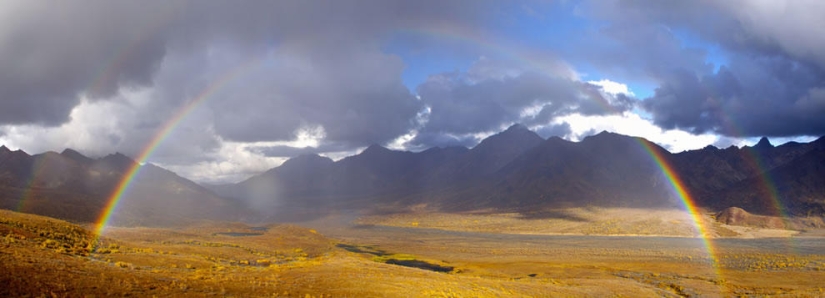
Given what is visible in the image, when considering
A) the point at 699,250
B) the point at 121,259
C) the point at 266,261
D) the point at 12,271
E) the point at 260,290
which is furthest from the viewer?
the point at 699,250

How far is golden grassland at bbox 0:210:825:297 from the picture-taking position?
3042 centimetres

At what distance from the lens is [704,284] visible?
2260 inches

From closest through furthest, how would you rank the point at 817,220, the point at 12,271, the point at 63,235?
1. the point at 12,271
2. the point at 63,235
3. the point at 817,220

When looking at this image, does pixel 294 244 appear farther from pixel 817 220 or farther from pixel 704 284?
pixel 817 220

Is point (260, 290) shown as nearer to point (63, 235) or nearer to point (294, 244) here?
point (63, 235)

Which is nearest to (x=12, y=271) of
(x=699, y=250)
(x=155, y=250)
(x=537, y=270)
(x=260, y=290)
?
(x=260, y=290)

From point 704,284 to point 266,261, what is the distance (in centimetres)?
5520

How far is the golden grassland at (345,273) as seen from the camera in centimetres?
3042

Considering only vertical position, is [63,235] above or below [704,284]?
above

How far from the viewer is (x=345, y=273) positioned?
153ft

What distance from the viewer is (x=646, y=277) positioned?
6394 cm

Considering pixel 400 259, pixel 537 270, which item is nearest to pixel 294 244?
pixel 400 259

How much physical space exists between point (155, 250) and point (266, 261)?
13340 mm

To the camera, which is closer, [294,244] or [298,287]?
[298,287]
